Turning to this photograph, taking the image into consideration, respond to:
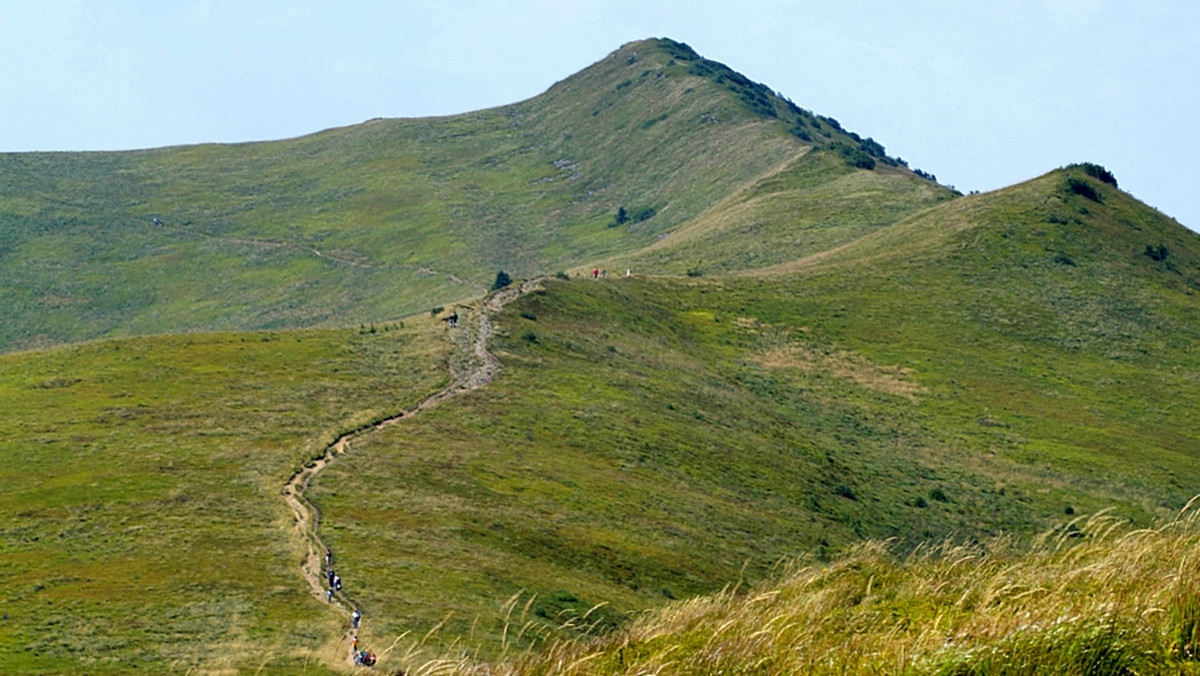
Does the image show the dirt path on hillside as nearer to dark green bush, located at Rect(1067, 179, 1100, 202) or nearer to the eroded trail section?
the eroded trail section

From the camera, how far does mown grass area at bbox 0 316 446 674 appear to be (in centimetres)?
3372

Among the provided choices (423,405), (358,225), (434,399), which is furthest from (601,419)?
(358,225)

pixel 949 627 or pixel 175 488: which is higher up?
pixel 949 627

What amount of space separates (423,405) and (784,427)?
25.4 metres

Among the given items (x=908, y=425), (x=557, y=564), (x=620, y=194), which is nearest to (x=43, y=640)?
(x=557, y=564)

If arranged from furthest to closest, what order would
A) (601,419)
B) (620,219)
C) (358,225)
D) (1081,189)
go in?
(358,225)
(620,219)
(1081,189)
(601,419)

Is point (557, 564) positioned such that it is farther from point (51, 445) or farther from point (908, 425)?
point (908, 425)

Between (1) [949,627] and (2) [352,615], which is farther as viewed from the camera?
(2) [352,615]

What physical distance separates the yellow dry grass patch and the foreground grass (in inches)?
3019

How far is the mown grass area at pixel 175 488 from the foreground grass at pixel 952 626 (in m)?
9.59

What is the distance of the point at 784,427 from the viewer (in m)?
77.4

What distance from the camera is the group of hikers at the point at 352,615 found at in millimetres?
30717

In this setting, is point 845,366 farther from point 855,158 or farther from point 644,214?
point 644,214

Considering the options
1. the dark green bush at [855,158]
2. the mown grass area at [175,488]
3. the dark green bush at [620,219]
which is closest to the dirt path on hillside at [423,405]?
the mown grass area at [175,488]
